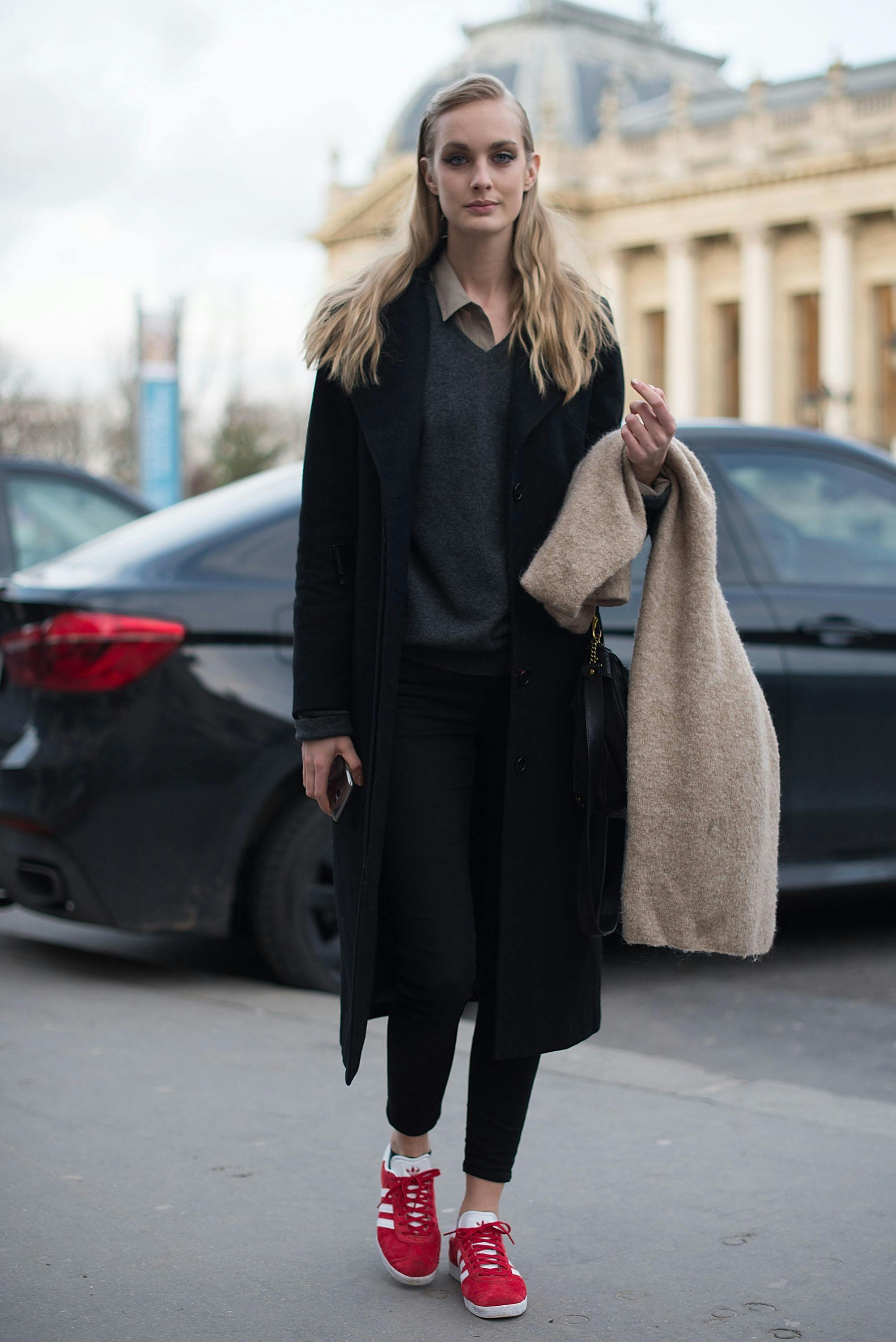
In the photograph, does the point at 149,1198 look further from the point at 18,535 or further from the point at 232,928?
the point at 18,535

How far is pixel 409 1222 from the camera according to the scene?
285 cm

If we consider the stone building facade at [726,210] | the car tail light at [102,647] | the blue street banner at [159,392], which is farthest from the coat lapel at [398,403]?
the stone building facade at [726,210]

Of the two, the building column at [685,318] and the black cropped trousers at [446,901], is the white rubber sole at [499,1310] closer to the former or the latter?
the black cropped trousers at [446,901]

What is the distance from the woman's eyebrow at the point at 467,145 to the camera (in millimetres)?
2730

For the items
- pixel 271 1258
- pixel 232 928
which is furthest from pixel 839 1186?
pixel 232 928

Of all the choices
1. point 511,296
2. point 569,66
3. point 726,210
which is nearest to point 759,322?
Answer: point 726,210

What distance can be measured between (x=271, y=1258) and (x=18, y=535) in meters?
5.15

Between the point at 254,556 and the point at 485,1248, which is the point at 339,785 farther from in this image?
the point at 254,556

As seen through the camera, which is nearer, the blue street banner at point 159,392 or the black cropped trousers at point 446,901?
the black cropped trousers at point 446,901

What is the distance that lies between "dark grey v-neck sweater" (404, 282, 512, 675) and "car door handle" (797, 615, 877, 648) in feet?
8.94

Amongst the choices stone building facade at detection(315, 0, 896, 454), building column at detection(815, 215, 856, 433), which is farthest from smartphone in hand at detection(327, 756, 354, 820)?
building column at detection(815, 215, 856, 433)

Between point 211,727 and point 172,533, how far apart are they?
2.29 ft

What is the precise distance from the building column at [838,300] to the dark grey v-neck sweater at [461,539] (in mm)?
57304

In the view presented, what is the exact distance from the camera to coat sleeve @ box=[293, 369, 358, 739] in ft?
9.13
